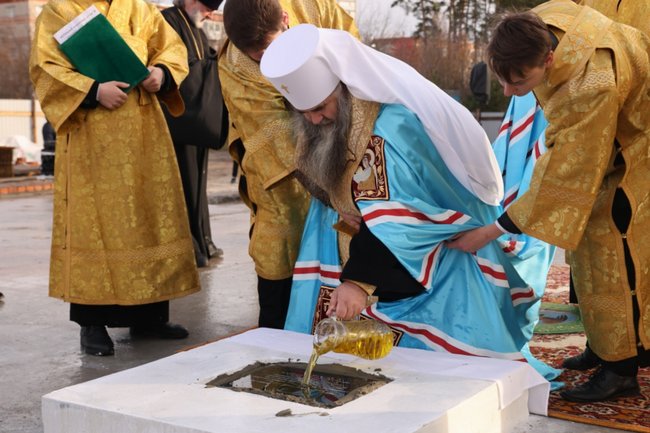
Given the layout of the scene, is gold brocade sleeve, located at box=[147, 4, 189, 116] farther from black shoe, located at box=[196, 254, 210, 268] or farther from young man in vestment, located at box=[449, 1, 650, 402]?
black shoe, located at box=[196, 254, 210, 268]

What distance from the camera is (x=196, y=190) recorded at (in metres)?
7.32

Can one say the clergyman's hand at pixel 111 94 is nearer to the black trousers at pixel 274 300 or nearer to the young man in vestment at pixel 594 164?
the black trousers at pixel 274 300

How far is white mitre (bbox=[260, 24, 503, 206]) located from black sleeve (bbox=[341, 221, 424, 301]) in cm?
49

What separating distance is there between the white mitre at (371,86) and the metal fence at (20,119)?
25.6 metres

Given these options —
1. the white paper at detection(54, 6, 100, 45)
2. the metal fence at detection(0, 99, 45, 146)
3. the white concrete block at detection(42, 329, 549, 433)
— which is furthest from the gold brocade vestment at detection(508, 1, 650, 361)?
the metal fence at detection(0, 99, 45, 146)

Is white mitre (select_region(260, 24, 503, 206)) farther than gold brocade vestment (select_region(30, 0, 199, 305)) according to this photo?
No

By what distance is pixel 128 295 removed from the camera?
4629mm

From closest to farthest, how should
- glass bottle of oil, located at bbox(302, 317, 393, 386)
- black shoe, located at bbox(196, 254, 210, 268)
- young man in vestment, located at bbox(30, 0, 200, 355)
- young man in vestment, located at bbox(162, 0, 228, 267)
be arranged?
glass bottle of oil, located at bbox(302, 317, 393, 386)
young man in vestment, located at bbox(30, 0, 200, 355)
young man in vestment, located at bbox(162, 0, 228, 267)
black shoe, located at bbox(196, 254, 210, 268)

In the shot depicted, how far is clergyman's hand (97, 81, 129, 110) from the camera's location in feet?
14.6

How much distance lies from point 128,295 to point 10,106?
2494 centimetres

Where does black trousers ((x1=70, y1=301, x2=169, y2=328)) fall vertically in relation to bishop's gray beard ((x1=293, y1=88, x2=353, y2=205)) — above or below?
below

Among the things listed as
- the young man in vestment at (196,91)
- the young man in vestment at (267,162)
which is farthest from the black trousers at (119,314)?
the young man in vestment at (196,91)

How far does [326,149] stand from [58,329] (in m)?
2.42

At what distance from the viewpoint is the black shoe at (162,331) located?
494cm
